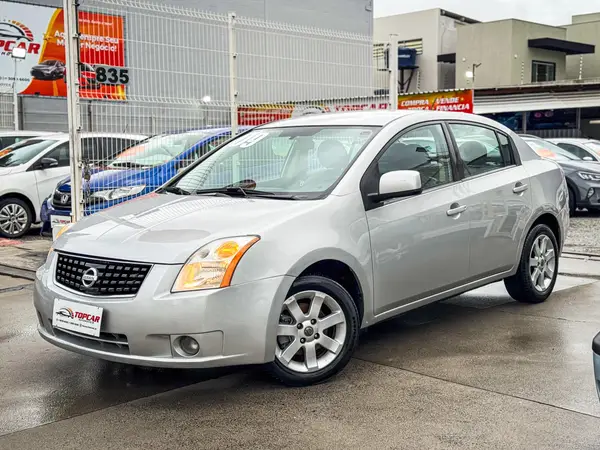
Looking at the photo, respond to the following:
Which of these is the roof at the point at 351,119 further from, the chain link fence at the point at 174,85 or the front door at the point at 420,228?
the chain link fence at the point at 174,85

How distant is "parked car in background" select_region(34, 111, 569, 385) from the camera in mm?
3992

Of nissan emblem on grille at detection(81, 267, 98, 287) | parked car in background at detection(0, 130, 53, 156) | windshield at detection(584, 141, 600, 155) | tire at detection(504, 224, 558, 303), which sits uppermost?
parked car in background at detection(0, 130, 53, 156)

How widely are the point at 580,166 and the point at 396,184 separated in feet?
31.3

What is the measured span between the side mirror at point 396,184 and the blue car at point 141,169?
4.34 m

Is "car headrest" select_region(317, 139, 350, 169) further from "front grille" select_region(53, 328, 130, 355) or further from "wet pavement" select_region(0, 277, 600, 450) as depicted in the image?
"front grille" select_region(53, 328, 130, 355)

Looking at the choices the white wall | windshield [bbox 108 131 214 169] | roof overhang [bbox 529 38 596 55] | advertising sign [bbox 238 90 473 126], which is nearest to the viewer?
windshield [bbox 108 131 214 169]

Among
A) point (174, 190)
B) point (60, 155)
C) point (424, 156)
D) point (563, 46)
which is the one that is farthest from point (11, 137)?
point (563, 46)

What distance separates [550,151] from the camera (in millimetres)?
13750

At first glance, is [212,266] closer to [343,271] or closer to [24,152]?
[343,271]

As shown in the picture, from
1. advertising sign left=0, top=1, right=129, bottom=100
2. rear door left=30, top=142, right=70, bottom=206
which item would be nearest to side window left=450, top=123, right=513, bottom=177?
rear door left=30, top=142, right=70, bottom=206

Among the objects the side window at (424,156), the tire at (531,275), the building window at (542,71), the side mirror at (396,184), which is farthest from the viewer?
the building window at (542,71)

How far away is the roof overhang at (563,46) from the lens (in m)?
36.8

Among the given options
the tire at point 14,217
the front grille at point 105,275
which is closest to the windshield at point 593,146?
the tire at point 14,217

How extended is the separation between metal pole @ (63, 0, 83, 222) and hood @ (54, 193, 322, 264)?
10.7ft
